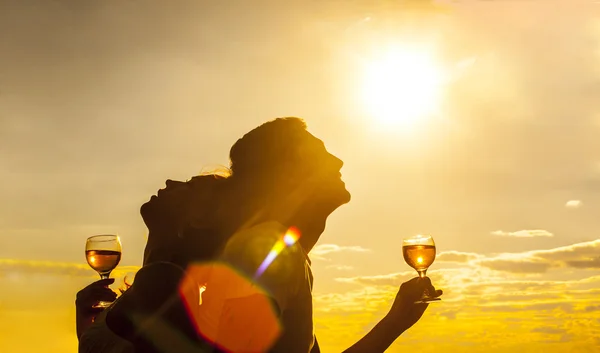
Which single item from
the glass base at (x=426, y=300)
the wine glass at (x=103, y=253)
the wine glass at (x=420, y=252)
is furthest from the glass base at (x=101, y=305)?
the wine glass at (x=420, y=252)

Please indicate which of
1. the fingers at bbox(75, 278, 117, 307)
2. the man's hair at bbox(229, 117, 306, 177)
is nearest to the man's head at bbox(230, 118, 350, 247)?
the man's hair at bbox(229, 117, 306, 177)

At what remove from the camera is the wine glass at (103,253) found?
23.7ft

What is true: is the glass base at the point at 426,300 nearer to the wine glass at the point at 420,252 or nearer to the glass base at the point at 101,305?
the wine glass at the point at 420,252

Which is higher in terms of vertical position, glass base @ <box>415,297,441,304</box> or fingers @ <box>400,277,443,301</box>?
fingers @ <box>400,277,443,301</box>

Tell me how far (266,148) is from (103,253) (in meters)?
3.43

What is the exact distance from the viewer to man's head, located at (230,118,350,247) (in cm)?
482

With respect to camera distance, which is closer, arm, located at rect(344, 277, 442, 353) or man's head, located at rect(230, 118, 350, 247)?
man's head, located at rect(230, 118, 350, 247)

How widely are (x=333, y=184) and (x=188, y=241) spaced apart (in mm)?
1300

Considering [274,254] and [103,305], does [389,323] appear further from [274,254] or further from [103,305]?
[103,305]

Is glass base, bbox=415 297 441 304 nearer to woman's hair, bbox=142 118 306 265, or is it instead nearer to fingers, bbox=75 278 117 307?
woman's hair, bbox=142 118 306 265

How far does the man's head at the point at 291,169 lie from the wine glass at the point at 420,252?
1977mm

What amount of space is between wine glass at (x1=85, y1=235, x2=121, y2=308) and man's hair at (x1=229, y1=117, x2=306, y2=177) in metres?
3.04

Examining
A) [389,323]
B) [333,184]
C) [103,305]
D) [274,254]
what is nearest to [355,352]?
[389,323]

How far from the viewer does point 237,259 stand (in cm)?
354
